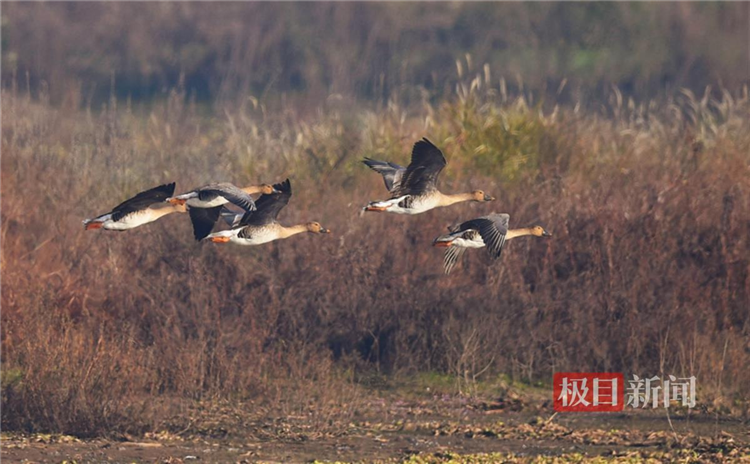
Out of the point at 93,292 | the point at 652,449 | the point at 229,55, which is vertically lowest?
the point at 652,449

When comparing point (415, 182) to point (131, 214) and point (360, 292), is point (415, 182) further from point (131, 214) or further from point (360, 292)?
point (360, 292)

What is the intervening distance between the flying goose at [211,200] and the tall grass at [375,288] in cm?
170

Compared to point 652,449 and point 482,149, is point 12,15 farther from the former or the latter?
point 652,449

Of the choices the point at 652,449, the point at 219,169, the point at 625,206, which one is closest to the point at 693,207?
the point at 625,206

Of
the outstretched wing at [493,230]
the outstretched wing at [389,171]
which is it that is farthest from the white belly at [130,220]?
the outstretched wing at [493,230]

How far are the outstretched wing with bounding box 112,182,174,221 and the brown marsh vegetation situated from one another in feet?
5.91

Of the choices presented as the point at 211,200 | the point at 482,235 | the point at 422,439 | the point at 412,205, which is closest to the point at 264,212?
the point at 211,200

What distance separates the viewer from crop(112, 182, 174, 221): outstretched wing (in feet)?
47.0

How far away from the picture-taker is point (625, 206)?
19.9 meters

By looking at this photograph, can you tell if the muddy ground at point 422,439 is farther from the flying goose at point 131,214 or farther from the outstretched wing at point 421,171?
the outstretched wing at point 421,171

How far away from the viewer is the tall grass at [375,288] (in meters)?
17.6

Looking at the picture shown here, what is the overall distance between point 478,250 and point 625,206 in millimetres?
1859

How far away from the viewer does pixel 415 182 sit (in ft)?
49.2

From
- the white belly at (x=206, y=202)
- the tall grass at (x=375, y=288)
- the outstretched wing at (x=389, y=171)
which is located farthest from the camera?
the tall grass at (x=375, y=288)
